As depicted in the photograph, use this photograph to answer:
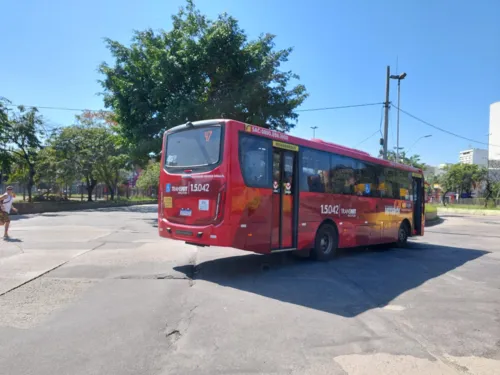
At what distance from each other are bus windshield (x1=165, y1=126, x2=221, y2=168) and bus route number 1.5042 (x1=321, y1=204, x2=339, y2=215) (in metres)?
3.43

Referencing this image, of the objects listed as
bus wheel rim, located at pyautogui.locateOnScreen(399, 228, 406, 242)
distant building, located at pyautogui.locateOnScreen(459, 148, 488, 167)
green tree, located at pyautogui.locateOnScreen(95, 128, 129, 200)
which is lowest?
bus wheel rim, located at pyautogui.locateOnScreen(399, 228, 406, 242)

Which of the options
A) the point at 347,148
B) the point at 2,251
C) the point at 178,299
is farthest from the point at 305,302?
the point at 2,251

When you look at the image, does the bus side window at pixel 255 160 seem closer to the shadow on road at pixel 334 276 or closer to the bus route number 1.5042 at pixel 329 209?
the shadow on road at pixel 334 276

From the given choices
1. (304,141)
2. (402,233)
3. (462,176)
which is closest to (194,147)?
(304,141)

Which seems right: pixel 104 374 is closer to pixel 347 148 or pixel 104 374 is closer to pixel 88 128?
pixel 347 148

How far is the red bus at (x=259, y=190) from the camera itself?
7.61 metres

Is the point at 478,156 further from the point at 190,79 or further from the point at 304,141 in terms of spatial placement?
the point at 304,141

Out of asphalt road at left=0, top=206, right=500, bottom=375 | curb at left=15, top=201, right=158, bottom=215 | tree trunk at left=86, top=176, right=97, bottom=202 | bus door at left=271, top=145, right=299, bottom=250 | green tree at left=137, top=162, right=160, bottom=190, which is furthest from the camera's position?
green tree at left=137, top=162, right=160, bottom=190

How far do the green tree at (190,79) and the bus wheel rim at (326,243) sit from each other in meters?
10.7

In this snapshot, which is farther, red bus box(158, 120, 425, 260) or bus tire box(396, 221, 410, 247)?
bus tire box(396, 221, 410, 247)

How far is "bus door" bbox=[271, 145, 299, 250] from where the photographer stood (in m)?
8.51

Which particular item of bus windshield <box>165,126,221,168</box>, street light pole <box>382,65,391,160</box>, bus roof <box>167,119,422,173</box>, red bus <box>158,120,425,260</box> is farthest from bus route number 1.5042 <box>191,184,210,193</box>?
street light pole <box>382,65,391,160</box>

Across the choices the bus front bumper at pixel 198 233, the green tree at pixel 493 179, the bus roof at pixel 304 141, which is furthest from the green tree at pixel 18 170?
the green tree at pixel 493 179

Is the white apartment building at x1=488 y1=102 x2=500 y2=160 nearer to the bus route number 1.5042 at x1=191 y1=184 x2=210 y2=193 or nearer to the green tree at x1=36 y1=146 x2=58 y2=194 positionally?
the green tree at x1=36 y1=146 x2=58 y2=194
